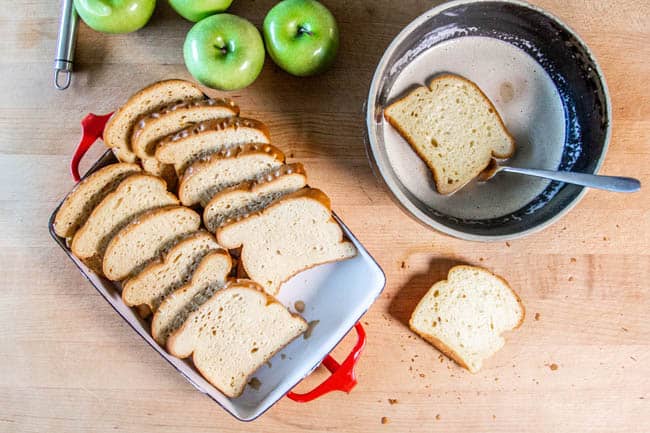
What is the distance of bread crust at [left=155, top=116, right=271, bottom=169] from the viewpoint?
1025 millimetres

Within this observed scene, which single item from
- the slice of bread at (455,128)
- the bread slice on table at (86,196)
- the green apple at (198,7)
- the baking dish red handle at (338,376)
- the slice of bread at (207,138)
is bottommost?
the baking dish red handle at (338,376)


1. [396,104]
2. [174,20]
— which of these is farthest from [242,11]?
[396,104]

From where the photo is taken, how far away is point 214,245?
1.08 meters

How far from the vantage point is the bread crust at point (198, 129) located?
1025 mm

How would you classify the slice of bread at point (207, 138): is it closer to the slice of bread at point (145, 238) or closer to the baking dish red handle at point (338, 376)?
Result: the slice of bread at point (145, 238)

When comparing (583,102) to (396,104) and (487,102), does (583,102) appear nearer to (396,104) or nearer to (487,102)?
(487,102)

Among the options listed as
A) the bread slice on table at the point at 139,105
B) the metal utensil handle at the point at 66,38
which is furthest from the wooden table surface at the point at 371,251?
the bread slice on table at the point at 139,105

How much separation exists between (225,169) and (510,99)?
591 millimetres

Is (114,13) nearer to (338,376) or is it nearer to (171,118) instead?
(171,118)

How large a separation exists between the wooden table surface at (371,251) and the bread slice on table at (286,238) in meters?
0.11

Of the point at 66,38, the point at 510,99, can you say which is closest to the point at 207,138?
the point at 66,38

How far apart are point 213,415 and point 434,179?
0.67 m

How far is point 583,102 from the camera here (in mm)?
1088

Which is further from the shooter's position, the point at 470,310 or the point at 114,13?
→ the point at 470,310
